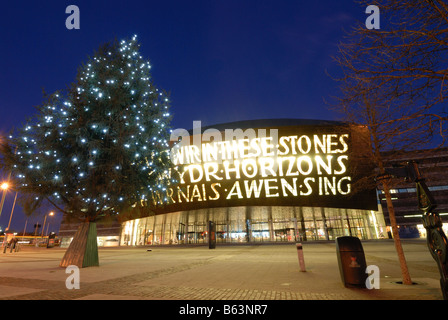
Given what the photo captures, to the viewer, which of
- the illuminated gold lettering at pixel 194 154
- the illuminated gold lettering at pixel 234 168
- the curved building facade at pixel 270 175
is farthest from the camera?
the illuminated gold lettering at pixel 194 154

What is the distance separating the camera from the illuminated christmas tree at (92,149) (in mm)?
11461

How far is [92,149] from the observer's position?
37.2 ft

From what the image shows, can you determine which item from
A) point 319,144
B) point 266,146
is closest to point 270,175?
point 266,146

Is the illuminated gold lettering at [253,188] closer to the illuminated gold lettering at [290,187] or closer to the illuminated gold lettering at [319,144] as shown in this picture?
the illuminated gold lettering at [290,187]

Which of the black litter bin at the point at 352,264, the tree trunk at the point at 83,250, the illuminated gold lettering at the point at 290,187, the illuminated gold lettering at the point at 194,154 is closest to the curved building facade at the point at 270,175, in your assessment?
the illuminated gold lettering at the point at 290,187

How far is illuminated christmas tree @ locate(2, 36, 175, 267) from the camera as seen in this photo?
11461mm

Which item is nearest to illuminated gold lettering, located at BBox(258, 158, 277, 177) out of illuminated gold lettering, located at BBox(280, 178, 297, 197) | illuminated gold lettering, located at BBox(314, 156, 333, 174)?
illuminated gold lettering, located at BBox(280, 178, 297, 197)

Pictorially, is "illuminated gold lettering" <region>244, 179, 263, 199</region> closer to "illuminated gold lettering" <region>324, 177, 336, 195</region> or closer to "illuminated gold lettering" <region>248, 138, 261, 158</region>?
"illuminated gold lettering" <region>248, 138, 261, 158</region>

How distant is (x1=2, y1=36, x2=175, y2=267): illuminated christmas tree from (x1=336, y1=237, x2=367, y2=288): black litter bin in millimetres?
9978

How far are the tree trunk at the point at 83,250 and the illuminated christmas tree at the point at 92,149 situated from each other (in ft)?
0.16

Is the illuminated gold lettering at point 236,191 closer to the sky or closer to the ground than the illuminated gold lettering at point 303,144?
closer to the ground

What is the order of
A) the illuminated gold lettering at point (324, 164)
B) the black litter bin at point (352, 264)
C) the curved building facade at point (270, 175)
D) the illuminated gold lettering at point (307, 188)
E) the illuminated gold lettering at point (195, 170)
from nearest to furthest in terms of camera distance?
1. the black litter bin at point (352, 264)
2. the illuminated gold lettering at point (324, 164)
3. the curved building facade at point (270, 175)
4. the illuminated gold lettering at point (307, 188)
5. the illuminated gold lettering at point (195, 170)
